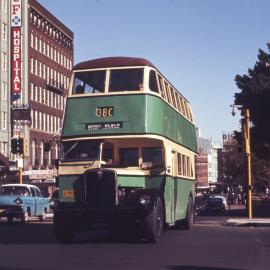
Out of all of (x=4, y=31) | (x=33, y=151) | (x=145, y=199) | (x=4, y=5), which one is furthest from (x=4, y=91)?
(x=145, y=199)

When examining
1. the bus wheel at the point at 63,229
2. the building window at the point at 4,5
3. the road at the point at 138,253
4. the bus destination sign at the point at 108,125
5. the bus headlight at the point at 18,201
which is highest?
the building window at the point at 4,5

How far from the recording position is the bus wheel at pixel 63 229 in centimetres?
1819

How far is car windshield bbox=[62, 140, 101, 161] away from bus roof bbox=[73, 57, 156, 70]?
2.18m

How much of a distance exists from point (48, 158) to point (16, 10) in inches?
937

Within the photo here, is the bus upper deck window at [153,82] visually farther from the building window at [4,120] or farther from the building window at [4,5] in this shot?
the building window at [4,5]

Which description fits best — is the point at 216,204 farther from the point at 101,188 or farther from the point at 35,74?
the point at 101,188

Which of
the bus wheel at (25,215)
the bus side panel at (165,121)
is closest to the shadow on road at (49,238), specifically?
the bus side panel at (165,121)

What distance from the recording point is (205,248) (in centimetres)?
1722

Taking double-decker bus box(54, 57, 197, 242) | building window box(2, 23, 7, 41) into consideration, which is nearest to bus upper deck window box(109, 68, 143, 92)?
double-decker bus box(54, 57, 197, 242)

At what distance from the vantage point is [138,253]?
15.8 m

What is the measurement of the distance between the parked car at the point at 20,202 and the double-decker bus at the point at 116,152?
36.8 feet

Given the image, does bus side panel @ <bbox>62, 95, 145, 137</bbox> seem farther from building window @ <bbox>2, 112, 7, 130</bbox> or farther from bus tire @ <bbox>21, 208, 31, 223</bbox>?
building window @ <bbox>2, 112, 7, 130</bbox>

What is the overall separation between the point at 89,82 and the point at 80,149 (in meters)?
1.86

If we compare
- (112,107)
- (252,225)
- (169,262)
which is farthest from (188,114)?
(169,262)
